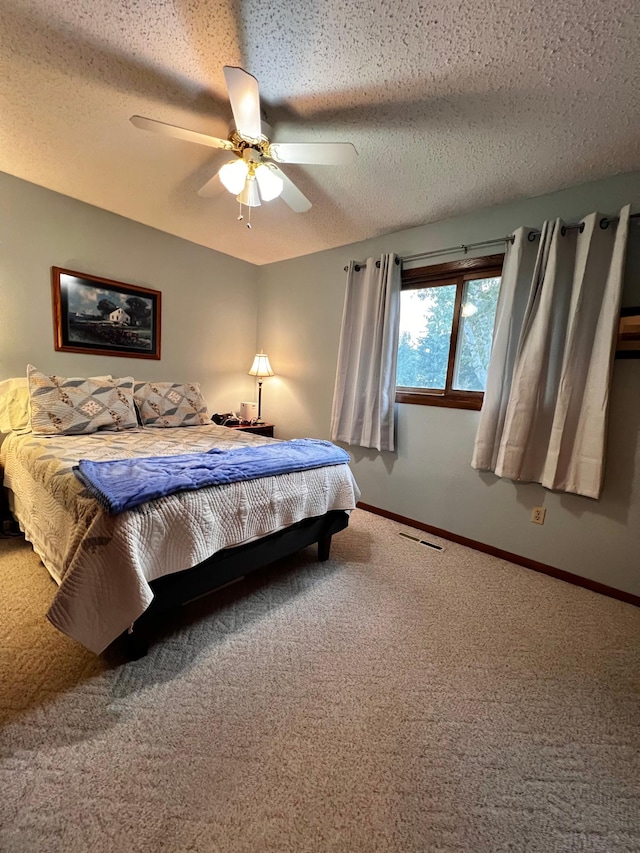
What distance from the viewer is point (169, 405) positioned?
2.91 meters

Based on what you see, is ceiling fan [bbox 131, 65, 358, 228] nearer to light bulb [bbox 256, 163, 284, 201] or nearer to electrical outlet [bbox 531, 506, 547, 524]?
light bulb [bbox 256, 163, 284, 201]

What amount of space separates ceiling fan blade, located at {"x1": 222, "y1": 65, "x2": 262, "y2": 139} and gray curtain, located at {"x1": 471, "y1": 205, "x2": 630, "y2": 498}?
1.71 metres

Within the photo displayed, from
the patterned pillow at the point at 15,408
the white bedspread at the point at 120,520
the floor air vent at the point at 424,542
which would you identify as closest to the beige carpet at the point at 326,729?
the white bedspread at the point at 120,520

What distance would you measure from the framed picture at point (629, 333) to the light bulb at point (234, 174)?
2.17m

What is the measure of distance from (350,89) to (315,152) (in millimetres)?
278

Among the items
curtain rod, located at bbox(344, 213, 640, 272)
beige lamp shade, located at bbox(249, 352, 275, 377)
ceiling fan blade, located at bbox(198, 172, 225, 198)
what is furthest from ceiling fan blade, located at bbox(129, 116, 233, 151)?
beige lamp shade, located at bbox(249, 352, 275, 377)

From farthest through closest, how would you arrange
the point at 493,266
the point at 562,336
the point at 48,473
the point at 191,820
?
the point at 493,266
the point at 562,336
the point at 48,473
the point at 191,820

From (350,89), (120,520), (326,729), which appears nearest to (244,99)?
(350,89)

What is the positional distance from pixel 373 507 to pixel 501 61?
111 inches

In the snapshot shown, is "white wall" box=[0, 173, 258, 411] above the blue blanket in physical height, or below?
above

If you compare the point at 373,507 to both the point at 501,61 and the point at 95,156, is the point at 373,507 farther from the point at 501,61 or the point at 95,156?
the point at 95,156

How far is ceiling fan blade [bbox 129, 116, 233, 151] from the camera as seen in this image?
144cm

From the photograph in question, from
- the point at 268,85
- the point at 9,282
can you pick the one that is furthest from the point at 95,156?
the point at 268,85

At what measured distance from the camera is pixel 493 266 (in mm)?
2410
